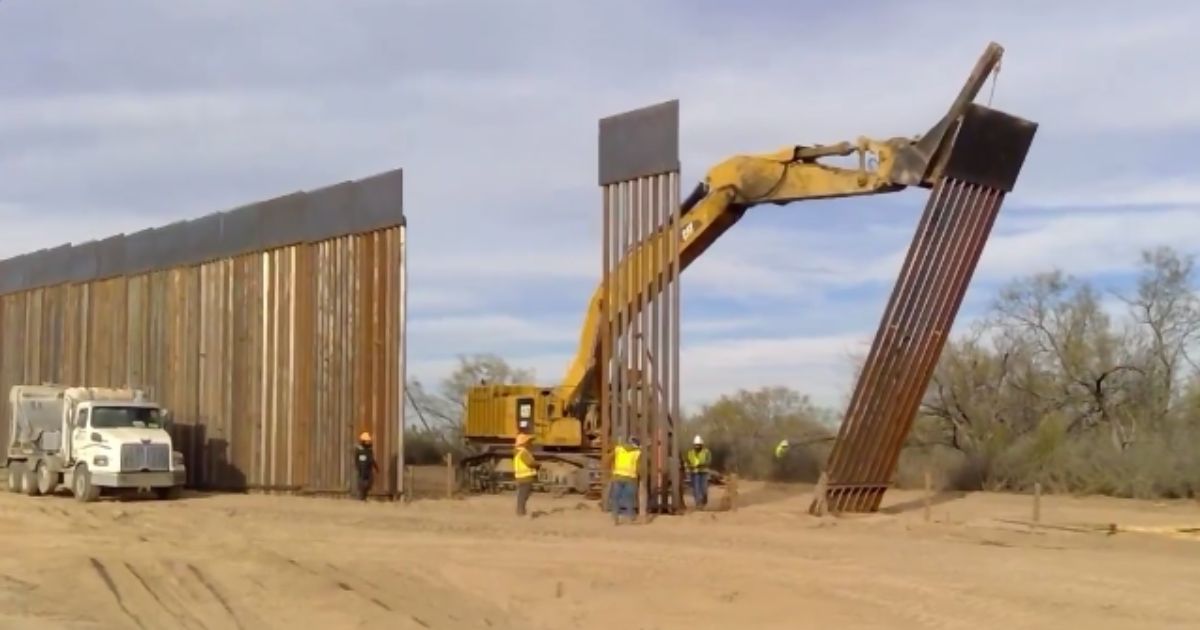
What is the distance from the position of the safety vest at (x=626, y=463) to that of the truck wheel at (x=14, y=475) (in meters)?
17.1

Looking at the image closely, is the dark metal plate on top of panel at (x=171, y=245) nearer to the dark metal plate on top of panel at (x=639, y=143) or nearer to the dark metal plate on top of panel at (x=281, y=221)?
the dark metal plate on top of panel at (x=281, y=221)

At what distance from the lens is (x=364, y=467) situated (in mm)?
30000

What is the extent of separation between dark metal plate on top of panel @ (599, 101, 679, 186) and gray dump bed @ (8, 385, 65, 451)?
14590 mm

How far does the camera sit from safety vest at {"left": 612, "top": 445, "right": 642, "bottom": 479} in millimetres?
24484

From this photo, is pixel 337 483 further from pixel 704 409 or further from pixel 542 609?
pixel 704 409

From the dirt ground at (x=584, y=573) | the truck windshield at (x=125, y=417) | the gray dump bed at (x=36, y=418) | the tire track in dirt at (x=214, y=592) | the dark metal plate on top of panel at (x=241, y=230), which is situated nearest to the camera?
the tire track in dirt at (x=214, y=592)

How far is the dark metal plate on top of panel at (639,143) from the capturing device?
26.7 m

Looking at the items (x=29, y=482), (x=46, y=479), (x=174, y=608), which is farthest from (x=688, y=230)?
(x=29, y=482)

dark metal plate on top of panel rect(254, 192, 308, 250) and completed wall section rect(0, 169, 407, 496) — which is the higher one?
dark metal plate on top of panel rect(254, 192, 308, 250)

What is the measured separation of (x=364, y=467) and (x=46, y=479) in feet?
26.9

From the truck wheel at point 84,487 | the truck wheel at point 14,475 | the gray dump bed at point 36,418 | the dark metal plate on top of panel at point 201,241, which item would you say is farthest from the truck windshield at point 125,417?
the dark metal plate on top of panel at point 201,241

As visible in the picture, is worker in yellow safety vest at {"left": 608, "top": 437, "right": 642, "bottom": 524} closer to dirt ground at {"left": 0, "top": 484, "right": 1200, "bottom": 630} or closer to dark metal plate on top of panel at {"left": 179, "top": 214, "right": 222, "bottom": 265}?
dirt ground at {"left": 0, "top": 484, "right": 1200, "bottom": 630}

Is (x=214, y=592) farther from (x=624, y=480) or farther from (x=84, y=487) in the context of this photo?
(x=84, y=487)

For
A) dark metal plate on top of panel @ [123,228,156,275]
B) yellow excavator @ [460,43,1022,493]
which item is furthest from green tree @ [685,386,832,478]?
dark metal plate on top of panel @ [123,228,156,275]
